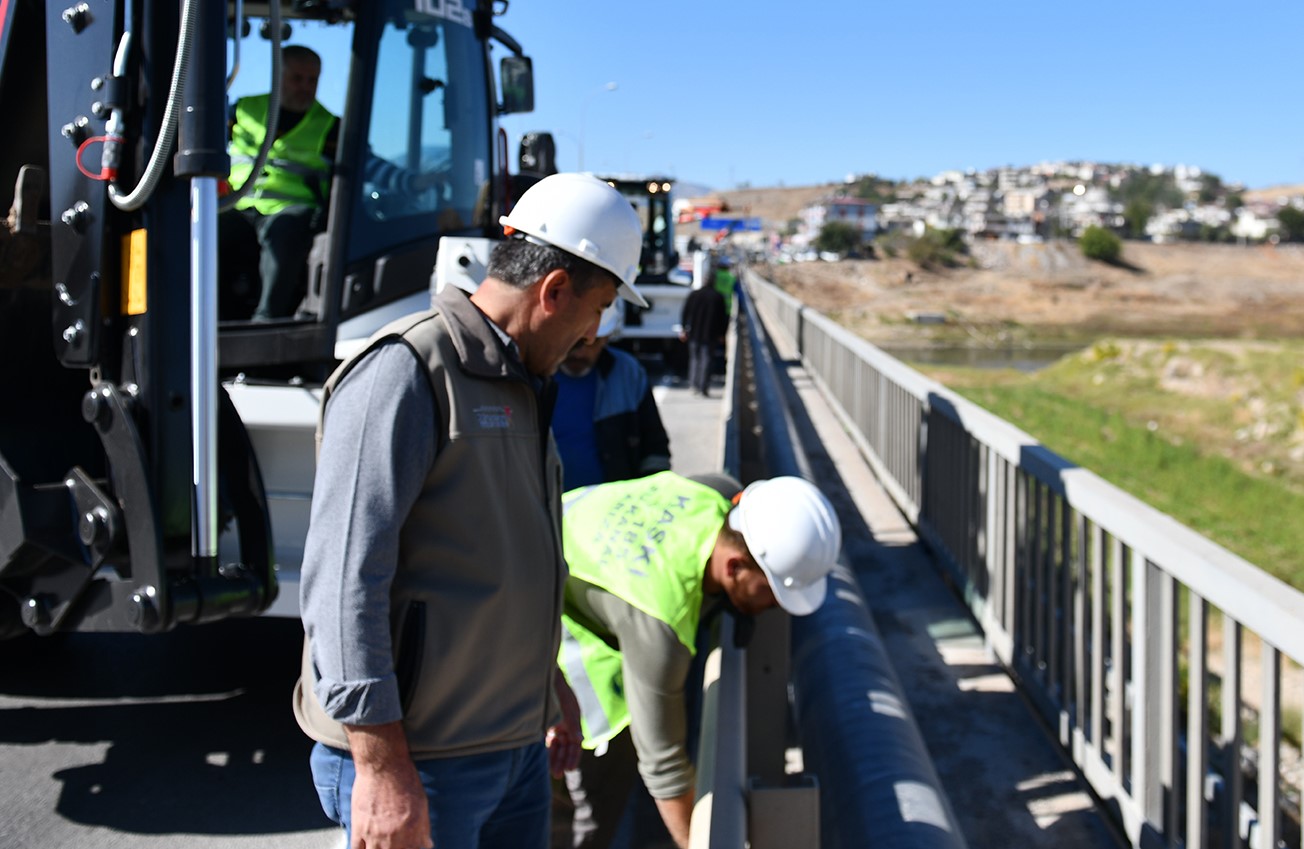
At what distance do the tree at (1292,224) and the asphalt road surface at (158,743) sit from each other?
156 metres

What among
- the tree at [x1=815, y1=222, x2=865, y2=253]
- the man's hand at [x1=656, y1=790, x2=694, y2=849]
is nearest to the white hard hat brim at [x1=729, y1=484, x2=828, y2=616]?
the man's hand at [x1=656, y1=790, x2=694, y2=849]

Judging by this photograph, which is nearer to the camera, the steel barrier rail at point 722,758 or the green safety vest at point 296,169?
the steel barrier rail at point 722,758

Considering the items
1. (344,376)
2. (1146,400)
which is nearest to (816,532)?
(344,376)

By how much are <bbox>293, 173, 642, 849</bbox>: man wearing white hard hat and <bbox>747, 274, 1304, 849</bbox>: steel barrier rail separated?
1.76m

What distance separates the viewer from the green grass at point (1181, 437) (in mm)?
14086

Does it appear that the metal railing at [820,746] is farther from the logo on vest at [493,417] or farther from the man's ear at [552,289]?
the man's ear at [552,289]

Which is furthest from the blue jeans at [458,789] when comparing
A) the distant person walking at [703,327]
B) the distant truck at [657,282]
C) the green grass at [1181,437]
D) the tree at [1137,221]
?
the tree at [1137,221]

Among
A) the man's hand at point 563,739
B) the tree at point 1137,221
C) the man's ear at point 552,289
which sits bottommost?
the man's hand at point 563,739

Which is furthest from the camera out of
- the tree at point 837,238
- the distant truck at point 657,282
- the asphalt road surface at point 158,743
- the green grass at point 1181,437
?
the tree at point 837,238

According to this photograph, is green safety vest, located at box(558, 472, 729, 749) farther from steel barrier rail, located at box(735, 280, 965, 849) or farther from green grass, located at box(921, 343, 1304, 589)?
green grass, located at box(921, 343, 1304, 589)

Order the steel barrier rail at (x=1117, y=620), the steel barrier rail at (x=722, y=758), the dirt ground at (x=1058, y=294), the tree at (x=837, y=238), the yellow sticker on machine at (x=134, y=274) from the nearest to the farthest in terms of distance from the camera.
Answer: the steel barrier rail at (x=722, y=758)
the steel barrier rail at (x=1117, y=620)
the yellow sticker on machine at (x=134, y=274)
the dirt ground at (x=1058, y=294)
the tree at (x=837, y=238)

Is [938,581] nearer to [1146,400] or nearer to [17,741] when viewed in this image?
[17,741]

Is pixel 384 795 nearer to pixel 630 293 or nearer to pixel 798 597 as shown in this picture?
pixel 630 293

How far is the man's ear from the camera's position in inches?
93.7
